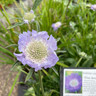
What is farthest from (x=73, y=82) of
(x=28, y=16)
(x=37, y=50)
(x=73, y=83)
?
(x=28, y=16)

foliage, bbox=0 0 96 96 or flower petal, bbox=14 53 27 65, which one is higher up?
foliage, bbox=0 0 96 96

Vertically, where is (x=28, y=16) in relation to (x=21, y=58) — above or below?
above

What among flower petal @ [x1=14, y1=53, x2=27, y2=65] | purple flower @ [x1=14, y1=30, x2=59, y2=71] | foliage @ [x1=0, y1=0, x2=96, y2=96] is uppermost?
foliage @ [x1=0, y1=0, x2=96, y2=96]

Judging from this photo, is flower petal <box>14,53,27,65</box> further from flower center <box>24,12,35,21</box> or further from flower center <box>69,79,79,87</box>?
flower center <box>24,12,35,21</box>

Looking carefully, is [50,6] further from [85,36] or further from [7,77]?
[7,77]

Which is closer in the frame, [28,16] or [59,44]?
[28,16]

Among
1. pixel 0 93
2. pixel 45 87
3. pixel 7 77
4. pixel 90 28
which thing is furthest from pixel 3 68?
pixel 90 28

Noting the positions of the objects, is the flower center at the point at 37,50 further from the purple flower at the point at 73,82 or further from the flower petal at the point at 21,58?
the purple flower at the point at 73,82

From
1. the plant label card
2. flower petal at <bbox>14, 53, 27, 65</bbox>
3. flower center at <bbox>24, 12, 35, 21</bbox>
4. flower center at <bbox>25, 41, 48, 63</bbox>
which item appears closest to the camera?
flower petal at <bbox>14, 53, 27, 65</bbox>

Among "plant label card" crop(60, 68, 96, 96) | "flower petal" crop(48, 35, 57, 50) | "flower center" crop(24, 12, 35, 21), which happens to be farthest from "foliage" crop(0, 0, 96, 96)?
"flower petal" crop(48, 35, 57, 50)

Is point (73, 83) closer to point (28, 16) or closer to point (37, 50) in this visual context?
point (37, 50)
